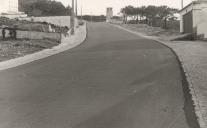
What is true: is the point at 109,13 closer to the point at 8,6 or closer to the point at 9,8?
the point at 9,8

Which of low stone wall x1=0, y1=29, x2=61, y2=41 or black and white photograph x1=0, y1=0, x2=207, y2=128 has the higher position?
low stone wall x1=0, y1=29, x2=61, y2=41

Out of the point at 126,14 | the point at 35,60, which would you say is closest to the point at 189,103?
the point at 35,60

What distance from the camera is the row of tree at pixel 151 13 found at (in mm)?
88188

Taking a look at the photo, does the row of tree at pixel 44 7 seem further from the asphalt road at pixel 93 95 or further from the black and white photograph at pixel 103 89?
the asphalt road at pixel 93 95

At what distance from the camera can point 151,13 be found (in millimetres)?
95312

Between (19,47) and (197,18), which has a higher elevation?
(197,18)

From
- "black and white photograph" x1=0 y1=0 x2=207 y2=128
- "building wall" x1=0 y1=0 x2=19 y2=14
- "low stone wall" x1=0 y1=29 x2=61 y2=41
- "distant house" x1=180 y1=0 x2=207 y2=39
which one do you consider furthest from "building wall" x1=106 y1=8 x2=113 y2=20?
"black and white photograph" x1=0 y1=0 x2=207 y2=128

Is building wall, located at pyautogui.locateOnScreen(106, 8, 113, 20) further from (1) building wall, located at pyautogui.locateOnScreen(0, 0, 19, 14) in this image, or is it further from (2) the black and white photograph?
(2) the black and white photograph

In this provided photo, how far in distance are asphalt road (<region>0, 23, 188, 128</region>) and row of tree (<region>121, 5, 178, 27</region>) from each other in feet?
206

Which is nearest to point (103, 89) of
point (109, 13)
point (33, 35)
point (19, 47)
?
point (19, 47)

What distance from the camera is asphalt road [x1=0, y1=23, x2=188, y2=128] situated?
10299mm

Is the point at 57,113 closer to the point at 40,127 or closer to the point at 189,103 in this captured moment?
the point at 40,127

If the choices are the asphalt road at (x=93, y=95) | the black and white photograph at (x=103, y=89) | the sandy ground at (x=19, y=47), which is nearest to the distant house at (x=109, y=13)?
the sandy ground at (x=19, y=47)

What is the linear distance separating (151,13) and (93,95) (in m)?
83.8
